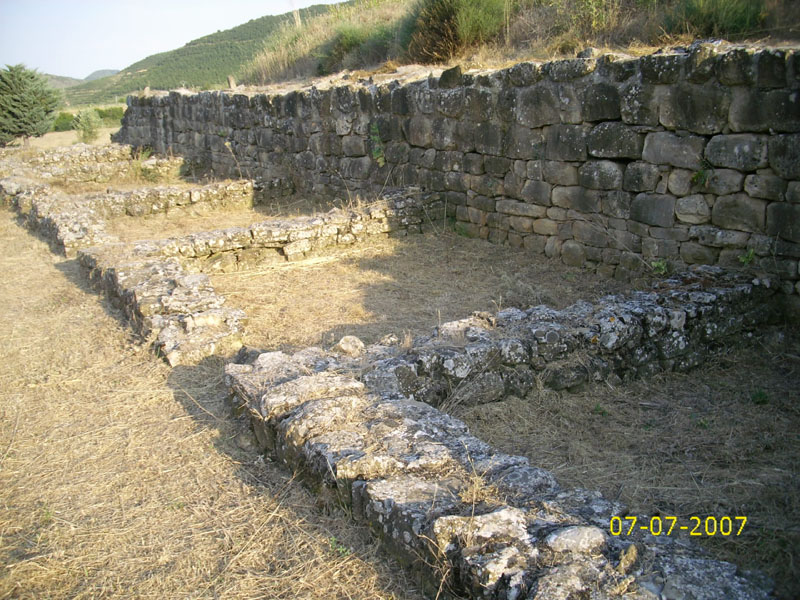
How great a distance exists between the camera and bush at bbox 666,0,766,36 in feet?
24.3

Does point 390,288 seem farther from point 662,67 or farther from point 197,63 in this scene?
point 197,63

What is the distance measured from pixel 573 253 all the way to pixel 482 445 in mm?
4482

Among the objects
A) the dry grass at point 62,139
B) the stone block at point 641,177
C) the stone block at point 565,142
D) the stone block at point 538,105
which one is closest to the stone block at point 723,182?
the stone block at point 641,177

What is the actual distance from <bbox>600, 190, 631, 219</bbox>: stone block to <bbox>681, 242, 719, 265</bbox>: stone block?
0.74 metres

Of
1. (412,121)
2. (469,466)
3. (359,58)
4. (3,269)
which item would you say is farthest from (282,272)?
(359,58)

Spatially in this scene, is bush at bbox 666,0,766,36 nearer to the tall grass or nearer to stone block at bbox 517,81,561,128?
stone block at bbox 517,81,561,128

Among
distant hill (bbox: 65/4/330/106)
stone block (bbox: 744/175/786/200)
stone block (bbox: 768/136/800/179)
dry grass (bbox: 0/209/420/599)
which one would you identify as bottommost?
dry grass (bbox: 0/209/420/599)

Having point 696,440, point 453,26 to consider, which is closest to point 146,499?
point 696,440

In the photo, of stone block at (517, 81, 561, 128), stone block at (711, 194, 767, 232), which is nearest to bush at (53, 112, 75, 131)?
stone block at (517, 81, 561, 128)

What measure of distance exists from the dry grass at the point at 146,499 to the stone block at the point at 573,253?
4.24 m

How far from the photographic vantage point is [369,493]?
9.89 feet

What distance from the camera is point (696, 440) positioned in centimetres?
399

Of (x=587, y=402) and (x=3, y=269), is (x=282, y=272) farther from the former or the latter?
(x=587, y=402)

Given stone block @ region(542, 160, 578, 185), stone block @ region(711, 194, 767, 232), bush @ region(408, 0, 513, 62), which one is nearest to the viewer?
stone block @ region(711, 194, 767, 232)
